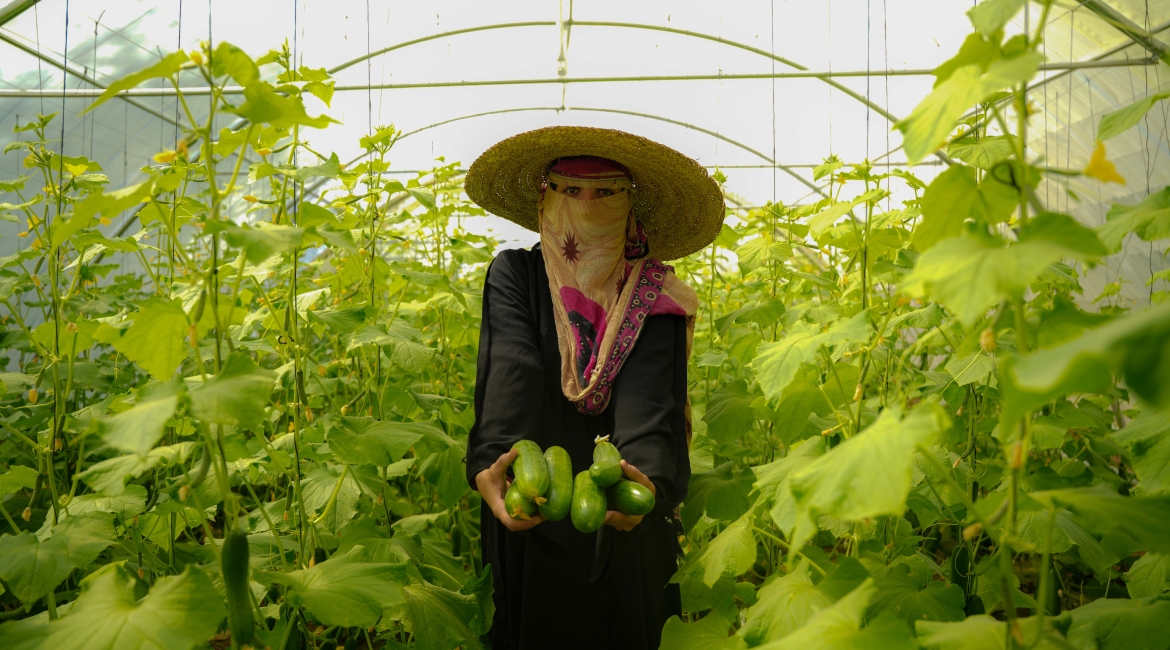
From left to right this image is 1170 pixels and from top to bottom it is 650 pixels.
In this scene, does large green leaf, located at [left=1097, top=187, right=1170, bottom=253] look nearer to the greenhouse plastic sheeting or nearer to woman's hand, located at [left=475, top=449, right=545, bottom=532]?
woman's hand, located at [left=475, top=449, right=545, bottom=532]

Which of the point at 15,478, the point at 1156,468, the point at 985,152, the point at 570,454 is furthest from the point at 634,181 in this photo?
the point at 15,478

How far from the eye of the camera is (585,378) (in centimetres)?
209

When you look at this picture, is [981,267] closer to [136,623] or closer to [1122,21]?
[136,623]

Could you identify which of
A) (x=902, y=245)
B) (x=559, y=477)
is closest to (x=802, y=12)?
(x=902, y=245)

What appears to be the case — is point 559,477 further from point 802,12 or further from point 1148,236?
point 802,12

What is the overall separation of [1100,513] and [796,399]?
96 centimetres

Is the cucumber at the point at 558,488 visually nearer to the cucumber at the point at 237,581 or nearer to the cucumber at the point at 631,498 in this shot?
the cucumber at the point at 631,498

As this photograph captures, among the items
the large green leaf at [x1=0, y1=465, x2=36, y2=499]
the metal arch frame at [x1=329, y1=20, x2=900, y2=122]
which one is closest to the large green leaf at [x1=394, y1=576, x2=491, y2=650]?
the large green leaf at [x1=0, y1=465, x2=36, y2=499]

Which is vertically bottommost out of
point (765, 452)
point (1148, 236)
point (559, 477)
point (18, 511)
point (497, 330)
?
point (18, 511)

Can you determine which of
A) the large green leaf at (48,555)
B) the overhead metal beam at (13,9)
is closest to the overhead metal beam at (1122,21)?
the large green leaf at (48,555)

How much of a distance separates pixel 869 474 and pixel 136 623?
1.09 metres

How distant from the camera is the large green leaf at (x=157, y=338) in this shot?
137cm

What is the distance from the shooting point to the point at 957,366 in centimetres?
216

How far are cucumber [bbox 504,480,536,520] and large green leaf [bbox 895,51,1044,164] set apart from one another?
1098 mm
